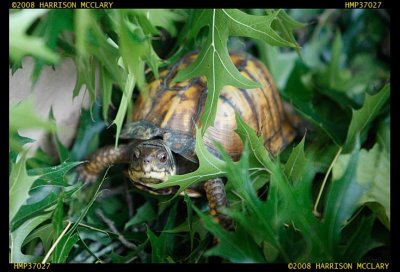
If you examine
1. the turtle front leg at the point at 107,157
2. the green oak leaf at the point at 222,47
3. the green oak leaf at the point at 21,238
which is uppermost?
the green oak leaf at the point at 222,47

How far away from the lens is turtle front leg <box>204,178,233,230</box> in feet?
3.84

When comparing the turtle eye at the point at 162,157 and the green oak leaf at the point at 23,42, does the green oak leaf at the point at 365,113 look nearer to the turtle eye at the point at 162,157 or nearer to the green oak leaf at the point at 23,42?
the turtle eye at the point at 162,157

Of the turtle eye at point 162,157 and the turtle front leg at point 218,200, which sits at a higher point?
the turtle eye at point 162,157

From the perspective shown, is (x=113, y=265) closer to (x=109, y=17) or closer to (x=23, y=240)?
(x=23, y=240)

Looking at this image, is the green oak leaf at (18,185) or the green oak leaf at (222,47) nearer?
the green oak leaf at (18,185)

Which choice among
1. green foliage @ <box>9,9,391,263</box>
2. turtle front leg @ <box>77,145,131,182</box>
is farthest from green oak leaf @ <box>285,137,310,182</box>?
turtle front leg @ <box>77,145,131,182</box>

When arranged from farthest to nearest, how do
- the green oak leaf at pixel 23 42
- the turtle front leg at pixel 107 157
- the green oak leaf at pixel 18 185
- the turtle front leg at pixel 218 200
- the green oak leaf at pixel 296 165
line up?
the turtle front leg at pixel 107 157 → the turtle front leg at pixel 218 200 → the green oak leaf at pixel 296 165 → the green oak leaf at pixel 18 185 → the green oak leaf at pixel 23 42

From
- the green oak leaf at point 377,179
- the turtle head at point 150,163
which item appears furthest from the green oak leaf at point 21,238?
the green oak leaf at point 377,179

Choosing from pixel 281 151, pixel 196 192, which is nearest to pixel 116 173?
pixel 196 192

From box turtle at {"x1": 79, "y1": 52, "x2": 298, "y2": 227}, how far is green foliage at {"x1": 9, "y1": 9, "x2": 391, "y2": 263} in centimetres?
5

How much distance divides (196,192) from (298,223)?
1.39 feet

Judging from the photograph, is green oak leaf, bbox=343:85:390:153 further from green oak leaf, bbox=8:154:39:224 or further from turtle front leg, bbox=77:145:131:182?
green oak leaf, bbox=8:154:39:224

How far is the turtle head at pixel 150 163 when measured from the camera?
1.21 metres

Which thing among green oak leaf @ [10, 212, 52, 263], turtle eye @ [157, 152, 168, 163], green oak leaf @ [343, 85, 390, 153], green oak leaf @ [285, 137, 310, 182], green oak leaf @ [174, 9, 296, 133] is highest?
green oak leaf @ [174, 9, 296, 133]
